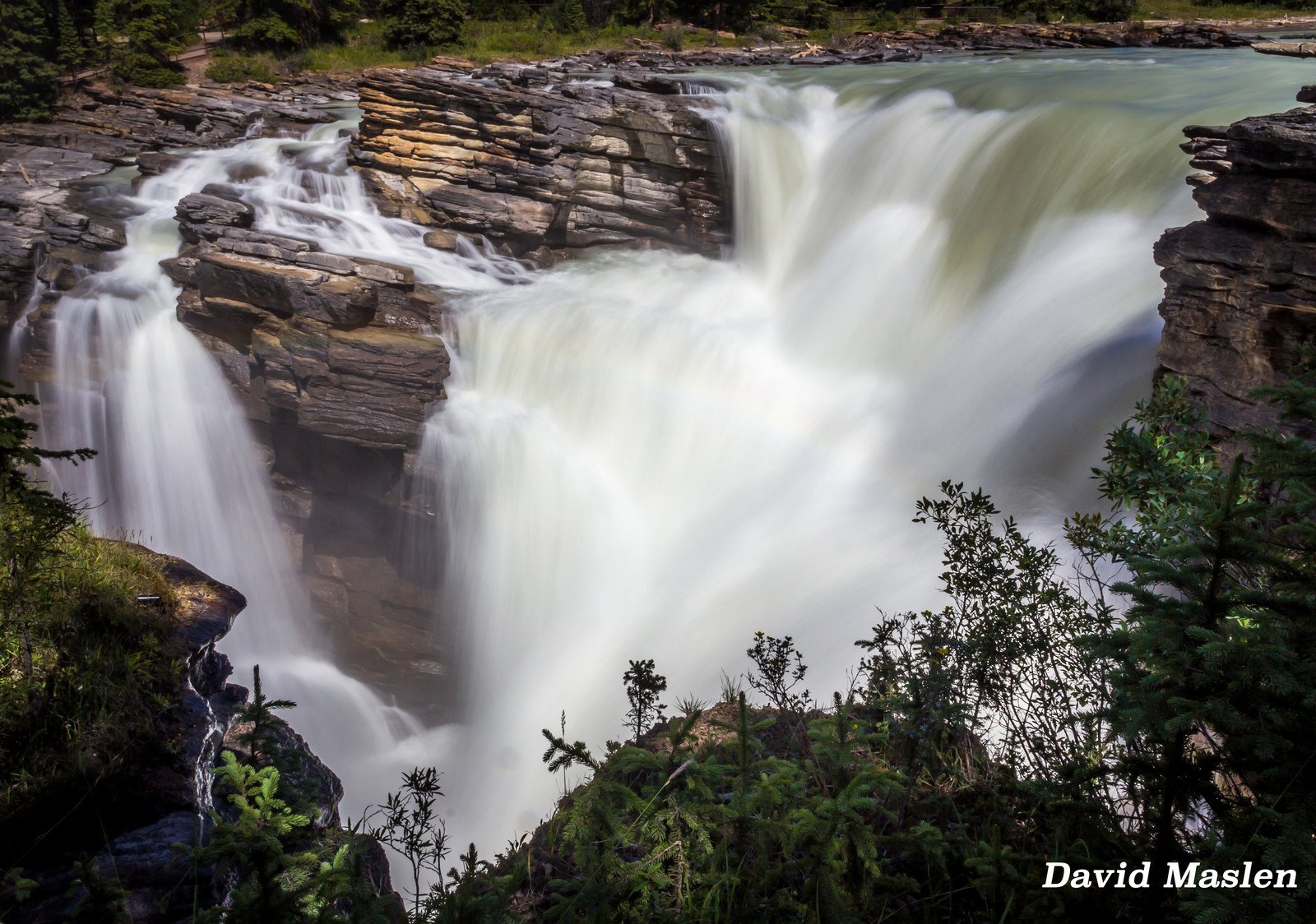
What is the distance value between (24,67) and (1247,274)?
24.6m

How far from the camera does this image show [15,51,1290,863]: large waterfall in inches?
292

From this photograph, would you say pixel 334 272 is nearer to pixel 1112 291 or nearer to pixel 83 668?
pixel 83 668

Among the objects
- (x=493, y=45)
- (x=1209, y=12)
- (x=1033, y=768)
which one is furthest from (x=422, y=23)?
(x=1033, y=768)

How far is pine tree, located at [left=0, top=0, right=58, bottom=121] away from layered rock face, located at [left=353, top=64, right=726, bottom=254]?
1245 cm

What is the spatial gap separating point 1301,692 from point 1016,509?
206 inches

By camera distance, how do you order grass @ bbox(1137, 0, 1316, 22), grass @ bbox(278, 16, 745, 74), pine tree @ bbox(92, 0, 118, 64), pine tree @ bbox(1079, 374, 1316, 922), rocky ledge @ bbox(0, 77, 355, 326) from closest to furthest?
pine tree @ bbox(1079, 374, 1316, 922) < rocky ledge @ bbox(0, 77, 355, 326) < pine tree @ bbox(92, 0, 118, 64) < grass @ bbox(1137, 0, 1316, 22) < grass @ bbox(278, 16, 745, 74)

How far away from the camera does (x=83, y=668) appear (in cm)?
346

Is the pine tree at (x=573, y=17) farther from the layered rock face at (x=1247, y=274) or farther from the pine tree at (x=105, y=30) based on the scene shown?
the layered rock face at (x=1247, y=274)

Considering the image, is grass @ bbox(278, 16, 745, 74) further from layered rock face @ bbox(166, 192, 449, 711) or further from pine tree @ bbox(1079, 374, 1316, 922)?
pine tree @ bbox(1079, 374, 1316, 922)

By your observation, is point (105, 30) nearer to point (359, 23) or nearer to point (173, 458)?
point (359, 23)

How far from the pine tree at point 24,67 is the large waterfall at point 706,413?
10.8 meters

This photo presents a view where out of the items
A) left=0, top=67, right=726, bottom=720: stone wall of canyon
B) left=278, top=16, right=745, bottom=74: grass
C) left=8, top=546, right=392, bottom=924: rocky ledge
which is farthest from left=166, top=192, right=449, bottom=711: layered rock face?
left=278, top=16, right=745, bottom=74: grass

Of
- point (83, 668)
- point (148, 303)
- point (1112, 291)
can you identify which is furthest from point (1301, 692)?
point (148, 303)

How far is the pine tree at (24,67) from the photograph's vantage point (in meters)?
18.8
